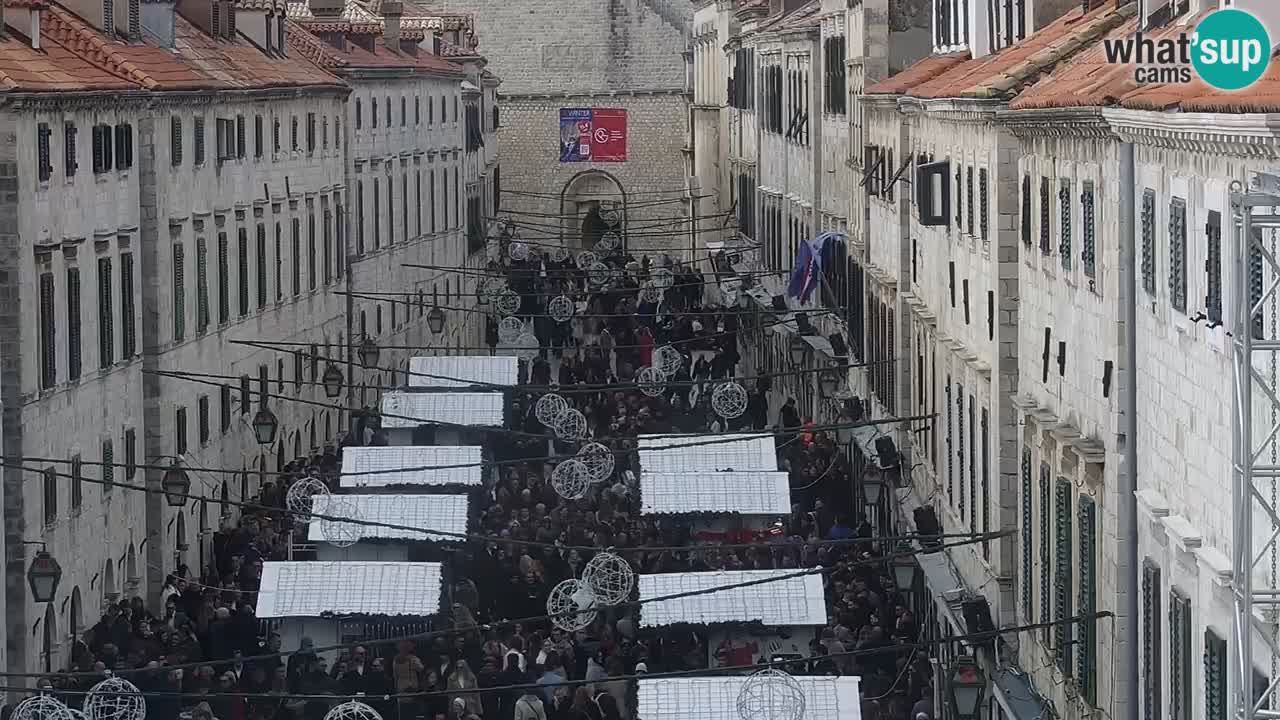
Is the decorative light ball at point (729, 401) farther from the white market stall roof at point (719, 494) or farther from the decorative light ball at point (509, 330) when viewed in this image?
the decorative light ball at point (509, 330)

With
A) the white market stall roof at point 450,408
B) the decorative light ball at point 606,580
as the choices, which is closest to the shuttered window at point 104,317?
the white market stall roof at point 450,408

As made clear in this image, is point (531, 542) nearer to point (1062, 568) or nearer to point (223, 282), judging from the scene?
point (1062, 568)

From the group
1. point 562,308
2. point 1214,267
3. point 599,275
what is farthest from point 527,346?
point 1214,267

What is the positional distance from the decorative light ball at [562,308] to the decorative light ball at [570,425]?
1713 cm

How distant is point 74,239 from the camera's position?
3281 cm

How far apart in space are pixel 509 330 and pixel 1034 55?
106 ft

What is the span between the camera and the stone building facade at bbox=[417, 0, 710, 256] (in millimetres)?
95438

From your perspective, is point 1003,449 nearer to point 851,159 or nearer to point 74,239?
point 74,239

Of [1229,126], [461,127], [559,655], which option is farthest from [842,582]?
[461,127]

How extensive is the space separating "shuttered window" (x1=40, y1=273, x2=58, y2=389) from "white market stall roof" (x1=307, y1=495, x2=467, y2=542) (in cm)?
333

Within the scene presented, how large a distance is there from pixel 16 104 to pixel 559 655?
835cm

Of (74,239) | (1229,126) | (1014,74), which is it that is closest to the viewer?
(1229,126)

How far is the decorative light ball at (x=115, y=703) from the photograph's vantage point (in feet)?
75.9

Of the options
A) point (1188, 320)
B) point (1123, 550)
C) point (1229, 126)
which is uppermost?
point (1229, 126)
